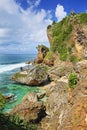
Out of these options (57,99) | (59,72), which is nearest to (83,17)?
(59,72)

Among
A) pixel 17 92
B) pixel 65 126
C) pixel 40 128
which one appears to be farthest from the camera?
pixel 17 92

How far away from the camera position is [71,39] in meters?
90.5

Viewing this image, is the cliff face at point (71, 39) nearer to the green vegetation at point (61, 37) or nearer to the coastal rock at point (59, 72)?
the green vegetation at point (61, 37)

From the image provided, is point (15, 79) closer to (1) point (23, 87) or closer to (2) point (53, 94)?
(1) point (23, 87)

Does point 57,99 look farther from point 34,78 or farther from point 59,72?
point 59,72

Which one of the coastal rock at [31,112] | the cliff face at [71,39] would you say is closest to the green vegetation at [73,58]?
the cliff face at [71,39]

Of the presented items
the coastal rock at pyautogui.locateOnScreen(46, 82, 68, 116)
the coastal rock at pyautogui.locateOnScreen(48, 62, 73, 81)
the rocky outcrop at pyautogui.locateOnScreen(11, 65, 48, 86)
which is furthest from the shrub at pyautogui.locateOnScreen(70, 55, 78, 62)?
the coastal rock at pyautogui.locateOnScreen(46, 82, 68, 116)

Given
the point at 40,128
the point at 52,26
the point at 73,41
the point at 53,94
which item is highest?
the point at 52,26

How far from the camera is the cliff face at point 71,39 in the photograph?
278 feet

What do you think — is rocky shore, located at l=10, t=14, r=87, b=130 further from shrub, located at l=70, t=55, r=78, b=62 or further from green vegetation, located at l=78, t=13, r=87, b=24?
green vegetation, located at l=78, t=13, r=87, b=24

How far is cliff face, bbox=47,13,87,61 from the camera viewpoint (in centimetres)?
8475

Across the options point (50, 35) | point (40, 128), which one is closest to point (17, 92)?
point (40, 128)

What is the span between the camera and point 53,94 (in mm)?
44062

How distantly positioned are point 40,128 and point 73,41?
194 ft
